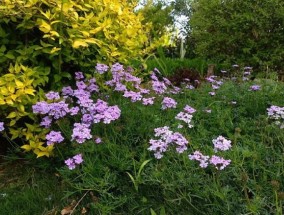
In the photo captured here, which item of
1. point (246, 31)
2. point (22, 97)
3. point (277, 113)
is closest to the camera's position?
point (277, 113)

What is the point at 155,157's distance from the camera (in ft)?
8.20

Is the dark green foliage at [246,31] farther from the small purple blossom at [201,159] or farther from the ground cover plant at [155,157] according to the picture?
the small purple blossom at [201,159]

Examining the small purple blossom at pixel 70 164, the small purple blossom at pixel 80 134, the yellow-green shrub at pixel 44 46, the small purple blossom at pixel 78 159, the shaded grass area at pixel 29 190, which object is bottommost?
the shaded grass area at pixel 29 190

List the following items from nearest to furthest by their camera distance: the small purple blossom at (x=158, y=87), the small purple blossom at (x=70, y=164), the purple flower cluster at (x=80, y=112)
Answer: the small purple blossom at (x=70, y=164) → the purple flower cluster at (x=80, y=112) → the small purple blossom at (x=158, y=87)

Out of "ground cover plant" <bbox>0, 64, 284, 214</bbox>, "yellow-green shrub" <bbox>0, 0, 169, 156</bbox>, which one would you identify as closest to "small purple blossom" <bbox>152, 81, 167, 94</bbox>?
"ground cover plant" <bbox>0, 64, 284, 214</bbox>

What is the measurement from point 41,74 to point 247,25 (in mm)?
4634

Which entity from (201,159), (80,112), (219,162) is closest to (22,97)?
(80,112)

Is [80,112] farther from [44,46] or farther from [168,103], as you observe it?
[168,103]

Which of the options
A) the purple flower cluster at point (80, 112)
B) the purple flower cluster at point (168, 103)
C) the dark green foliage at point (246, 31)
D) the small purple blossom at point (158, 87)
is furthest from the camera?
the dark green foliage at point (246, 31)

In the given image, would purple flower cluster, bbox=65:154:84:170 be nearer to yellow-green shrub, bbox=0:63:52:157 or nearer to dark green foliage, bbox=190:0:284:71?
yellow-green shrub, bbox=0:63:52:157

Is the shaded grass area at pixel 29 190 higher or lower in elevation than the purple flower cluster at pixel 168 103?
lower

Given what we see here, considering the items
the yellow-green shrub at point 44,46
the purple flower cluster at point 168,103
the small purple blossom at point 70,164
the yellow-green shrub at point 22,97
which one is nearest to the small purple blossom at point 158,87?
the purple flower cluster at point 168,103

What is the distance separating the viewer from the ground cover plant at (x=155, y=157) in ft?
7.48

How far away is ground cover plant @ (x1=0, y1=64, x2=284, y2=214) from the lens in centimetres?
228
